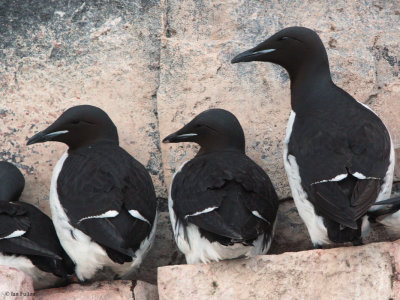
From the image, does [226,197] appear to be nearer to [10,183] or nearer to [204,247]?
[204,247]

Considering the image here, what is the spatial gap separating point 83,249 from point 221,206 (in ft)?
2.82

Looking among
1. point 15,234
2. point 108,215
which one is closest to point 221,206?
point 108,215

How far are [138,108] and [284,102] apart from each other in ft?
3.29

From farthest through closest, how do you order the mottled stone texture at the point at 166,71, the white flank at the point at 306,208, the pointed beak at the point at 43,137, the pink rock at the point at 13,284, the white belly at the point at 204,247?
1. the mottled stone texture at the point at 166,71
2. the pointed beak at the point at 43,137
3. the white flank at the point at 306,208
4. the white belly at the point at 204,247
5. the pink rock at the point at 13,284

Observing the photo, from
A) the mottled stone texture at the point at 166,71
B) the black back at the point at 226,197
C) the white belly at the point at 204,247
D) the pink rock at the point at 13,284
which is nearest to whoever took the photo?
the pink rock at the point at 13,284

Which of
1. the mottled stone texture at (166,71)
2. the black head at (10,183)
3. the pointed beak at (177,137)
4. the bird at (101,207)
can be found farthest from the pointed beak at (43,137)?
the pointed beak at (177,137)

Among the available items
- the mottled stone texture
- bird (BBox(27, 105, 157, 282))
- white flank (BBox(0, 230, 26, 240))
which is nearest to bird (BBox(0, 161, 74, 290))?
white flank (BBox(0, 230, 26, 240))

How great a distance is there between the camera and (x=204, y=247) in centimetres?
558

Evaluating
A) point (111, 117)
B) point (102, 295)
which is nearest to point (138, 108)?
point (111, 117)

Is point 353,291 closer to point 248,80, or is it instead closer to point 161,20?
point 248,80

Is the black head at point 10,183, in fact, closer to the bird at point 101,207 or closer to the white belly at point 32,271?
the bird at point 101,207

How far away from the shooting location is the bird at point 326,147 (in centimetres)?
545

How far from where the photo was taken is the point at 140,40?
6992 millimetres

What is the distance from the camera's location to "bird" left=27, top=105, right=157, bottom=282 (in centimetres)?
554
